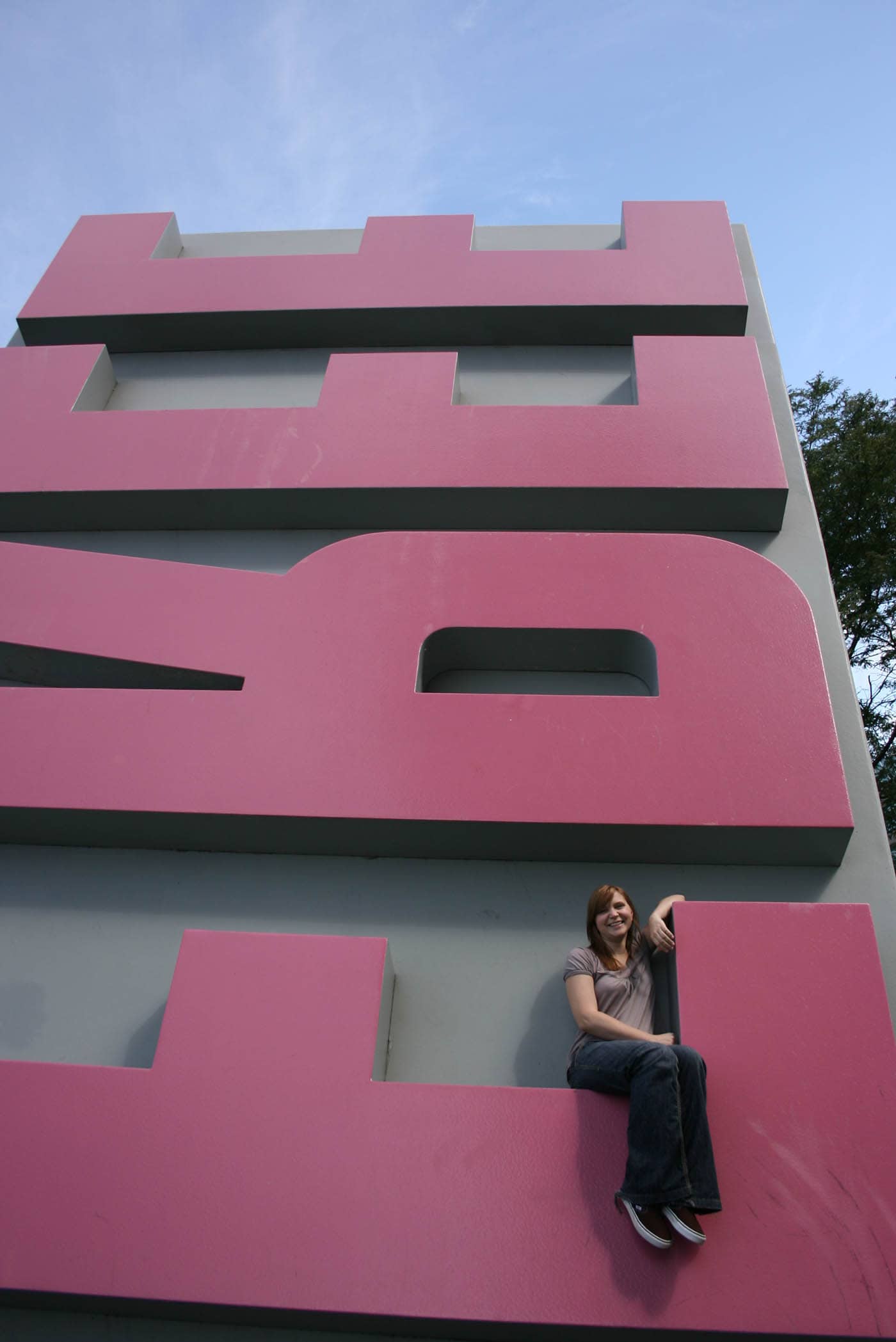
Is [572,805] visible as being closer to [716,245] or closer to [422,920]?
[422,920]

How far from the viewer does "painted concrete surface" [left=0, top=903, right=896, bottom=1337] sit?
2.69 m

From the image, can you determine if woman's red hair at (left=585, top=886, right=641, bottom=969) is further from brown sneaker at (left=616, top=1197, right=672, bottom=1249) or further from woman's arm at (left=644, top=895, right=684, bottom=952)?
brown sneaker at (left=616, top=1197, right=672, bottom=1249)

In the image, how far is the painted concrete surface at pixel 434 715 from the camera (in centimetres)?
358

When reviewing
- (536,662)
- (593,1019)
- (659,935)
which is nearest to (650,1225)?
(593,1019)

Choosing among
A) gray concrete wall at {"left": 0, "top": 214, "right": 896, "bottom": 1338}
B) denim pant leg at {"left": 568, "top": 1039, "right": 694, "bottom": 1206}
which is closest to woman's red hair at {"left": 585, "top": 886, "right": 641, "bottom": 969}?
gray concrete wall at {"left": 0, "top": 214, "right": 896, "bottom": 1338}

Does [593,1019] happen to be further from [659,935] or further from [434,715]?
[434,715]

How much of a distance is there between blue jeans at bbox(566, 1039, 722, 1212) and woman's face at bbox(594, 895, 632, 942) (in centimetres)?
43

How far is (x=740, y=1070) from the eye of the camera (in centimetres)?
295

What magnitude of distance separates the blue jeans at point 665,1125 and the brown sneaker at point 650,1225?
0.05 metres

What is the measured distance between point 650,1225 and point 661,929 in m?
0.89

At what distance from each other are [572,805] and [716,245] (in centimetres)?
402

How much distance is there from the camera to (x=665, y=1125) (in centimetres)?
267

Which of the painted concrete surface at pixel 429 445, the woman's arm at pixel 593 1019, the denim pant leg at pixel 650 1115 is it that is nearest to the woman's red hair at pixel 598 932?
the woman's arm at pixel 593 1019

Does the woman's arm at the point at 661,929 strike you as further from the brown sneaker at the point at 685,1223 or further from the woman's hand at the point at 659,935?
the brown sneaker at the point at 685,1223
